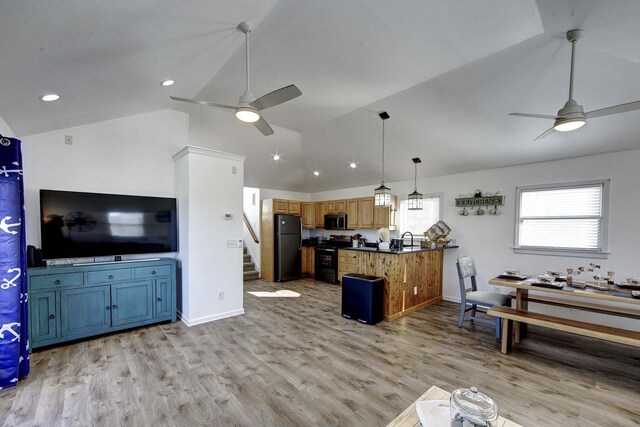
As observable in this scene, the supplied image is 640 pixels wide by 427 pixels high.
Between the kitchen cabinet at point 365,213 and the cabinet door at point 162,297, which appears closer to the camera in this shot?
the cabinet door at point 162,297

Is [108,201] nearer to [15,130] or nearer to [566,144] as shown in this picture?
[15,130]

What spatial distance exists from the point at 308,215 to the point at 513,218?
4.89m

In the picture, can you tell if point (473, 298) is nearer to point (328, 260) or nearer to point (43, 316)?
point (328, 260)

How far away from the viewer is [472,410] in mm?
1062

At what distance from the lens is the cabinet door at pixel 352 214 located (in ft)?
22.6

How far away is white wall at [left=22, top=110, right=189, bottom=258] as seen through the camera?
3.39 meters

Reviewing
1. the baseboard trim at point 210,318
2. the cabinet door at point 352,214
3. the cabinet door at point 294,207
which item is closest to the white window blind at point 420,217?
the cabinet door at point 352,214

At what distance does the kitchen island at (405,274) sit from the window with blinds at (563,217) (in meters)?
1.30

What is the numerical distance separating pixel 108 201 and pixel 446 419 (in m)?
4.41

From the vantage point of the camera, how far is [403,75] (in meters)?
3.06

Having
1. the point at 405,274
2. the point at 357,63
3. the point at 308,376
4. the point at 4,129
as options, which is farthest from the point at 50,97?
the point at 405,274

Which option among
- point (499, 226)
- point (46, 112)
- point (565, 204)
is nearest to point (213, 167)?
point (46, 112)

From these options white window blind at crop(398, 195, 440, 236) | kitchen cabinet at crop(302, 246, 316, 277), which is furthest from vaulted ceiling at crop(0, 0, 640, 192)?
kitchen cabinet at crop(302, 246, 316, 277)

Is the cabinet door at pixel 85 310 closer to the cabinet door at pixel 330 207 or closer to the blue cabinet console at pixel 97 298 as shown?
the blue cabinet console at pixel 97 298
